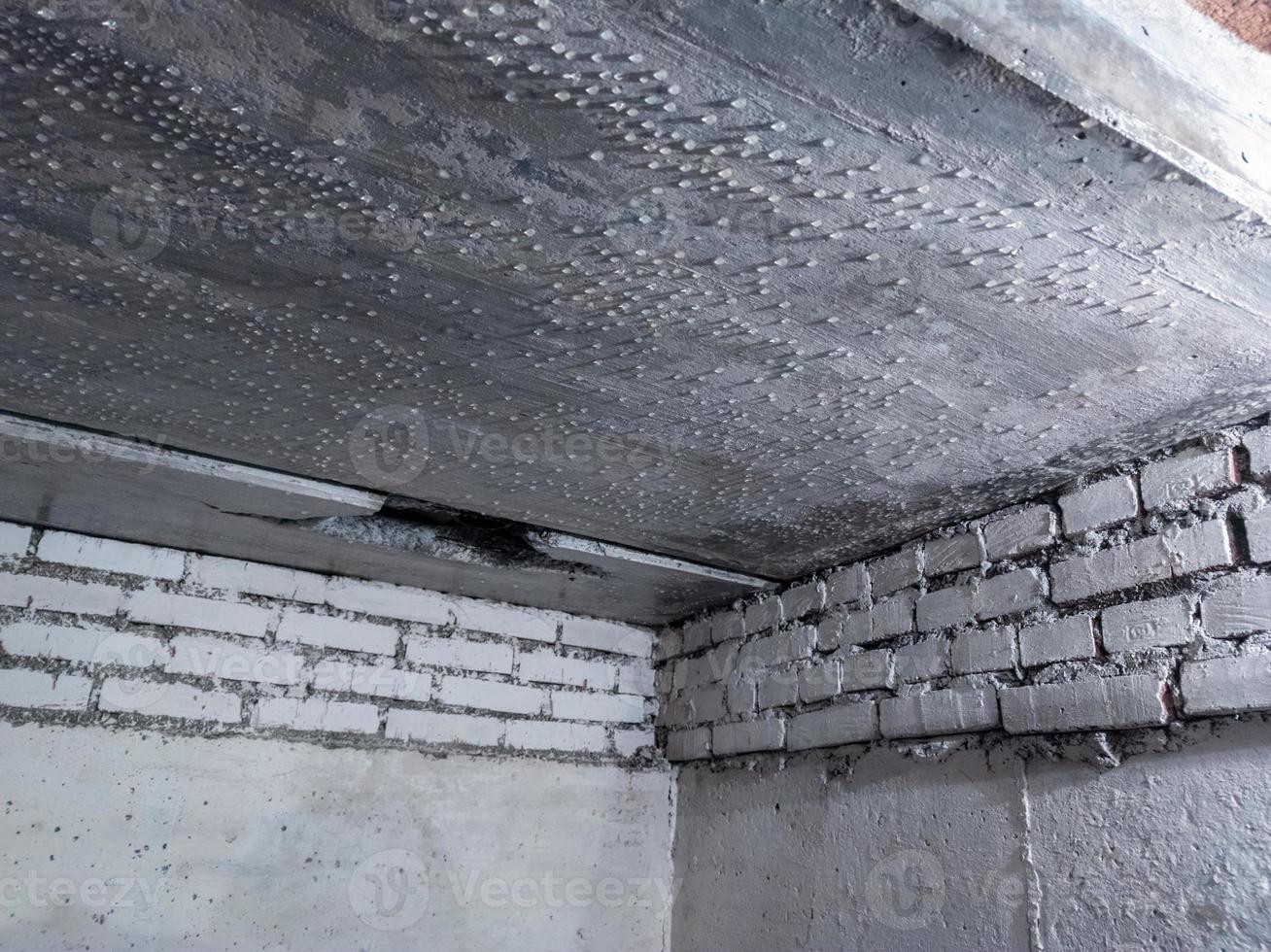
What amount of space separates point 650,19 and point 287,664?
212 cm

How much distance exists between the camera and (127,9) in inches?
33.3

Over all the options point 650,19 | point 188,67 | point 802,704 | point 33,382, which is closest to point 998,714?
point 802,704

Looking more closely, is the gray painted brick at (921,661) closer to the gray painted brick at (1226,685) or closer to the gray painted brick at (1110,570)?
the gray painted brick at (1110,570)

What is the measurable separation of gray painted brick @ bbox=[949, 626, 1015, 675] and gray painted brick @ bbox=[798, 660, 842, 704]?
1.26ft

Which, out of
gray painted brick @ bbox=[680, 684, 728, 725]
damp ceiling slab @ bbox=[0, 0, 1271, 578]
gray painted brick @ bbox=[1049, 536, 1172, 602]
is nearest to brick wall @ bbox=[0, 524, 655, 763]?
gray painted brick @ bbox=[680, 684, 728, 725]

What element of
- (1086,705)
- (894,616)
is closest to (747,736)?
(894,616)

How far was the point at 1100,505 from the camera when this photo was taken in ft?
5.70

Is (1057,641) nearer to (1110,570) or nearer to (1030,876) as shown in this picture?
(1110,570)

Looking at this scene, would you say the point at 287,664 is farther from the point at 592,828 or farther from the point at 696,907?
the point at 696,907

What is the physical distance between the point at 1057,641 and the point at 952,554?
354 mm

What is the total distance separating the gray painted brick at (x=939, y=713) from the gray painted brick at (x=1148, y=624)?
0.99ft

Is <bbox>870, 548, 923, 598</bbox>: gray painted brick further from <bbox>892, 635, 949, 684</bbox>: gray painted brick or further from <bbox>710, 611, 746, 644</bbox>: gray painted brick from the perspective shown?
<bbox>710, 611, 746, 644</bbox>: gray painted brick

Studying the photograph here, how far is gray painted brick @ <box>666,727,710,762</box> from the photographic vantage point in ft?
9.09

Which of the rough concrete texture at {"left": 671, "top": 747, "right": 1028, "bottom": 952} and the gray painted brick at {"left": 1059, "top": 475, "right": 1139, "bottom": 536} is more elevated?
the gray painted brick at {"left": 1059, "top": 475, "right": 1139, "bottom": 536}
